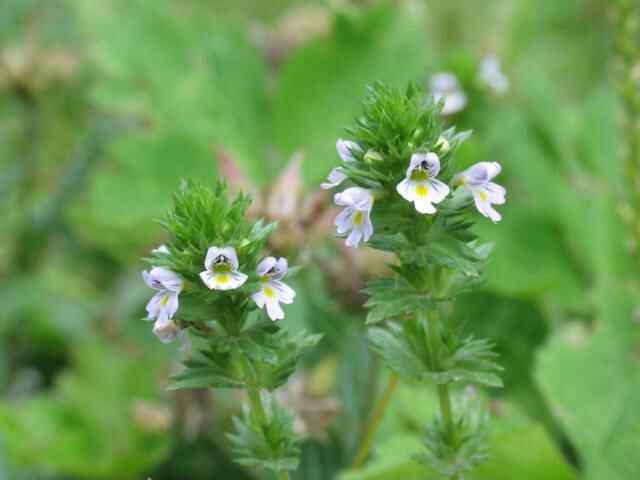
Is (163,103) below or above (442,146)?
above

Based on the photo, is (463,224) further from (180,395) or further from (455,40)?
(455,40)

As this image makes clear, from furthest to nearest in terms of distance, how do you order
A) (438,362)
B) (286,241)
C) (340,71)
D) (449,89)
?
(340,71), (449,89), (286,241), (438,362)

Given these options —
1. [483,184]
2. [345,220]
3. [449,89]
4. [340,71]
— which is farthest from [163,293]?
[340,71]

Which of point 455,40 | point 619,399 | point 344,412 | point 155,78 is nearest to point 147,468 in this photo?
point 344,412

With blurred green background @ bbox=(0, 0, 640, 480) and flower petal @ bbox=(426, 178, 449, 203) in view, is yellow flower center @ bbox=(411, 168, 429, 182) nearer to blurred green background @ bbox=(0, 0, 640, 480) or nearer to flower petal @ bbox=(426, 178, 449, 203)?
flower petal @ bbox=(426, 178, 449, 203)

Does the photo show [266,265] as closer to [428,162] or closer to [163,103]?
[428,162]

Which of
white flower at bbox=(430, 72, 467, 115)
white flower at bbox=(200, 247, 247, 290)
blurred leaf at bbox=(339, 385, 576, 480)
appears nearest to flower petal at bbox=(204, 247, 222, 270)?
white flower at bbox=(200, 247, 247, 290)
